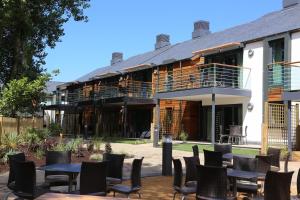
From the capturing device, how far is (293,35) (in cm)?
2103

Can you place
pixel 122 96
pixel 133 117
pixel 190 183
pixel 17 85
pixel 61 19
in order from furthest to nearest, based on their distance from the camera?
1. pixel 133 117
2. pixel 122 96
3. pixel 61 19
4. pixel 17 85
5. pixel 190 183

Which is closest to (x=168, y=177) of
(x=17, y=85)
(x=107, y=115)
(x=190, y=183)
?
(x=190, y=183)

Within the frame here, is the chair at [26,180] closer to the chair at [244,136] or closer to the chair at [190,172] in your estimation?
the chair at [190,172]

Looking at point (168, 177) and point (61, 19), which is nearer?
point (168, 177)

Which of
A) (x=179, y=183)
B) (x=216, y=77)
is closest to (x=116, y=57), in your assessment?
(x=216, y=77)

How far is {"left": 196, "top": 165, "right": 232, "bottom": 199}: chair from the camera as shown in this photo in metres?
6.16

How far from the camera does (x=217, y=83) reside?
23.0 metres

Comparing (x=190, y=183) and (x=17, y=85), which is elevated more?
(x=17, y=85)

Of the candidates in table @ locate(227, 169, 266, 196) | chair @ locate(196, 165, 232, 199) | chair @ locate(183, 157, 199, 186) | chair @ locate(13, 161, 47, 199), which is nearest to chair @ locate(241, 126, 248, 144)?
table @ locate(227, 169, 266, 196)

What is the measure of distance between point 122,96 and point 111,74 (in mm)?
7093

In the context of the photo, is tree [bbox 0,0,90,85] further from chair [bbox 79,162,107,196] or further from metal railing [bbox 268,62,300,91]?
chair [bbox 79,162,107,196]

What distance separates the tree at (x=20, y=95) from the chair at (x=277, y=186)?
14.5 meters

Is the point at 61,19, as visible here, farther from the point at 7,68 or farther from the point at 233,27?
the point at 233,27

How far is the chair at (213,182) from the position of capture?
6160 millimetres
